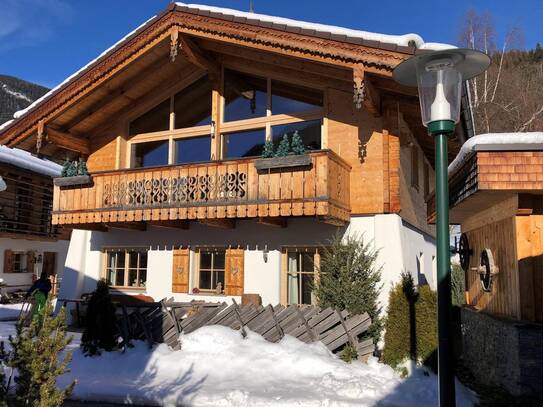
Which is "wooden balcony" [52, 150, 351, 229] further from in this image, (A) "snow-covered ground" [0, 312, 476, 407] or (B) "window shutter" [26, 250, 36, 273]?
(B) "window shutter" [26, 250, 36, 273]

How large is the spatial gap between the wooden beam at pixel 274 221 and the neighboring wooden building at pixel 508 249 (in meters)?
4.83

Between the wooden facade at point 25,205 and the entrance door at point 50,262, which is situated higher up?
the wooden facade at point 25,205

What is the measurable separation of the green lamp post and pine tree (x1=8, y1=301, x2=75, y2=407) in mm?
3212

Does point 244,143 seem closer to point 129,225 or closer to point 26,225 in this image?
point 129,225

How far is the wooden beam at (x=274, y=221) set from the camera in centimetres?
1212

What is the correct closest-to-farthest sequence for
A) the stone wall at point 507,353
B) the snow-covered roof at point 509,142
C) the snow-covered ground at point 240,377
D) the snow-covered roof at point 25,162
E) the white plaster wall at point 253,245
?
the stone wall at point 507,353 < the snow-covered roof at point 509,142 < the snow-covered ground at point 240,377 < the white plaster wall at point 253,245 < the snow-covered roof at point 25,162

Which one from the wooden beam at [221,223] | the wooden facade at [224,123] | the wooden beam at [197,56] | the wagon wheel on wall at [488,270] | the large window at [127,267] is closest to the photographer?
the wagon wheel on wall at [488,270]

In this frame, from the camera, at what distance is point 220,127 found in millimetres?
14156

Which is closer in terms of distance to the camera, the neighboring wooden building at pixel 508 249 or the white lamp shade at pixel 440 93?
the white lamp shade at pixel 440 93

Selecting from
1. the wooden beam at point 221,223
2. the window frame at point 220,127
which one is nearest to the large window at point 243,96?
the window frame at point 220,127

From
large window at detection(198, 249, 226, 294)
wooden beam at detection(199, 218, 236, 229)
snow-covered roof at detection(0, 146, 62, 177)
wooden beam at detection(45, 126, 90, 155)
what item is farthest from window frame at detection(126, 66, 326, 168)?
snow-covered roof at detection(0, 146, 62, 177)

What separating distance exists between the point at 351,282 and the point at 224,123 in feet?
19.8

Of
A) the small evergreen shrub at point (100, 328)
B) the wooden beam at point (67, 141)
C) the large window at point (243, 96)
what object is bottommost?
the small evergreen shrub at point (100, 328)

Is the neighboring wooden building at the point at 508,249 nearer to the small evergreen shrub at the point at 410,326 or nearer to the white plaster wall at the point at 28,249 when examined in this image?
the small evergreen shrub at the point at 410,326
